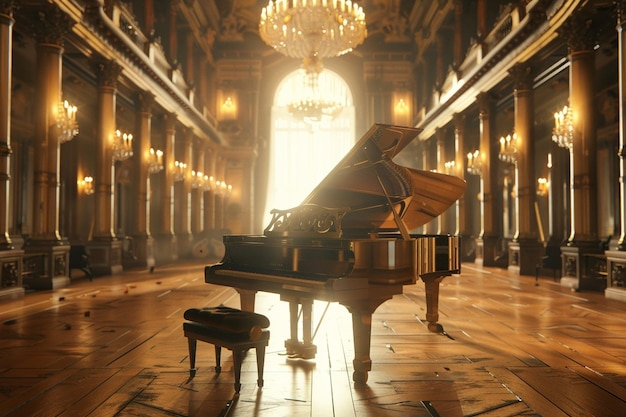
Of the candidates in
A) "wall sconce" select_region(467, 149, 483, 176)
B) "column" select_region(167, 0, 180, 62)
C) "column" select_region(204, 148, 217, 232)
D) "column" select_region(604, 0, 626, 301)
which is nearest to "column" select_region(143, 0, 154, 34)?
"column" select_region(167, 0, 180, 62)

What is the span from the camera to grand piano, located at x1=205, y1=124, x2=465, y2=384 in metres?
3.10

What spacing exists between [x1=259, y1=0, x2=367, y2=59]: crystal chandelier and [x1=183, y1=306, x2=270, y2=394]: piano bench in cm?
816

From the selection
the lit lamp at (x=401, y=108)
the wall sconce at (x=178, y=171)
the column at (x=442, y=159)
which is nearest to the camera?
the wall sconce at (x=178, y=171)

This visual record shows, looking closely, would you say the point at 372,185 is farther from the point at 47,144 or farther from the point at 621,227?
the point at 47,144

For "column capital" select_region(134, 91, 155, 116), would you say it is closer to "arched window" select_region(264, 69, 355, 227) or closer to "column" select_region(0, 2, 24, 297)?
"column" select_region(0, 2, 24, 297)

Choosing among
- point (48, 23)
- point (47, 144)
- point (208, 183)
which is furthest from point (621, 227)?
point (208, 183)

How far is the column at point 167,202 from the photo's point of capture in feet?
47.4

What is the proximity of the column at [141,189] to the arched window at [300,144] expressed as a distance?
28.0 feet

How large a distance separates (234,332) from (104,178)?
8272 mm

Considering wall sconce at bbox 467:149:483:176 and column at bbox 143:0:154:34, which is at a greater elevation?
column at bbox 143:0:154:34

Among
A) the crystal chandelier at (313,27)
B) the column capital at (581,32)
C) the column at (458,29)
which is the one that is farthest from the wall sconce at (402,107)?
the column capital at (581,32)

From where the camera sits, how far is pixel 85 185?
14.8m

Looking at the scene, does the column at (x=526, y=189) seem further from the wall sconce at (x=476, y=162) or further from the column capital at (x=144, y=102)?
the column capital at (x=144, y=102)

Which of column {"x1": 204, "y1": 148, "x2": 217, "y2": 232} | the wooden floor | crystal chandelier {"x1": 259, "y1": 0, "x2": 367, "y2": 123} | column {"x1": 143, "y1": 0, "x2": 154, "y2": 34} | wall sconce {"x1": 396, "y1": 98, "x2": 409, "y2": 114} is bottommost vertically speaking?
the wooden floor
